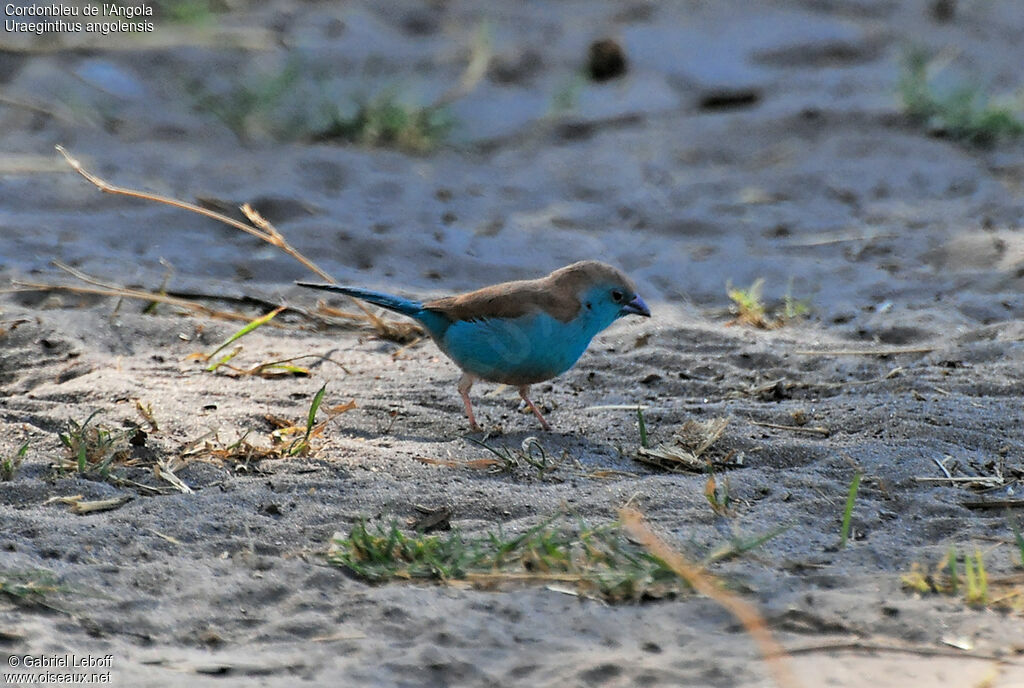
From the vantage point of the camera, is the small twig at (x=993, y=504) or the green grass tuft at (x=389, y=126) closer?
the small twig at (x=993, y=504)

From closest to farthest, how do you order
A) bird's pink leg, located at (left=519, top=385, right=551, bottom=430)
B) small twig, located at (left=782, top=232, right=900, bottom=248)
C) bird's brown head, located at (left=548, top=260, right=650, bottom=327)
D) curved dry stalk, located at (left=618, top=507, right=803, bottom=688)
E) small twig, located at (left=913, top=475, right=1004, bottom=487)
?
curved dry stalk, located at (left=618, top=507, right=803, bottom=688), small twig, located at (left=913, top=475, right=1004, bottom=487), bird's pink leg, located at (left=519, top=385, right=551, bottom=430), bird's brown head, located at (left=548, top=260, right=650, bottom=327), small twig, located at (left=782, top=232, right=900, bottom=248)

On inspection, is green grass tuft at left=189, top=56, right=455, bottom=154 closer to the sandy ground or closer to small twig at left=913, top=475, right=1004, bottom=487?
the sandy ground

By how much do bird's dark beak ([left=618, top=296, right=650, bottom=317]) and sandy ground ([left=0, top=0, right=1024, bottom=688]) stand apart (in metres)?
0.32

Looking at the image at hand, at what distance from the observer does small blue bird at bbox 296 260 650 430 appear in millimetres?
4023

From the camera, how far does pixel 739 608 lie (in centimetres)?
266

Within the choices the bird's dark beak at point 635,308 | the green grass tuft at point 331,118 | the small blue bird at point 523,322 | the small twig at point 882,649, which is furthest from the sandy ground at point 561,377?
the bird's dark beak at point 635,308

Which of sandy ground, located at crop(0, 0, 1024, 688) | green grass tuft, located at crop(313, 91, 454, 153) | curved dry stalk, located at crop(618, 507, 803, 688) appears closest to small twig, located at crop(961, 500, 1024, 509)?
sandy ground, located at crop(0, 0, 1024, 688)

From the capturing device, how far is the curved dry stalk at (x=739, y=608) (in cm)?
238

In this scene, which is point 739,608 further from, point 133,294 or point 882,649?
point 133,294

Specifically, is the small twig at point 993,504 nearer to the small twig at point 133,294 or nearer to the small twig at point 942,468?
the small twig at point 942,468

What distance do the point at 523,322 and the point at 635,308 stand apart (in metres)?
0.53

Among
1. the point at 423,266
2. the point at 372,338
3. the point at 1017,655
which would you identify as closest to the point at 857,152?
the point at 423,266

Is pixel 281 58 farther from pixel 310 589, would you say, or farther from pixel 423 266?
pixel 310 589

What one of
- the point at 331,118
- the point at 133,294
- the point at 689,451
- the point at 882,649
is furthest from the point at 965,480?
the point at 331,118
